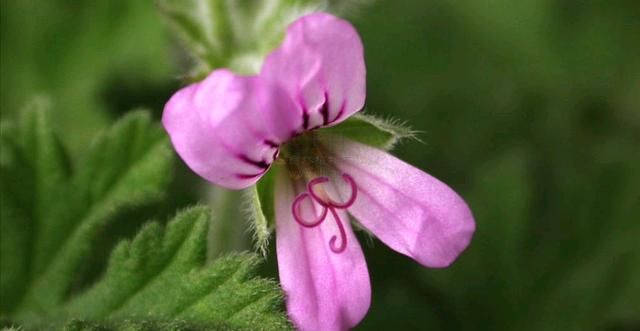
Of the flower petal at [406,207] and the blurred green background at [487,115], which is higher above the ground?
the flower petal at [406,207]

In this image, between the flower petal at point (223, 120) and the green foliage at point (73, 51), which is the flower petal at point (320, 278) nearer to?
the flower petal at point (223, 120)

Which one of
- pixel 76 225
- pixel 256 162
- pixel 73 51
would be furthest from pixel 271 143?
pixel 73 51

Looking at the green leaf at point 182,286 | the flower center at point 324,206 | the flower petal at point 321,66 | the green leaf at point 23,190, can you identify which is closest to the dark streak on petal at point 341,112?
the flower petal at point 321,66

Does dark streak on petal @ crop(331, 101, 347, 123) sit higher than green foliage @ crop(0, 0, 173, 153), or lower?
higher

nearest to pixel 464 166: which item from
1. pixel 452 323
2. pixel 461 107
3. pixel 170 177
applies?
pixel 461 107

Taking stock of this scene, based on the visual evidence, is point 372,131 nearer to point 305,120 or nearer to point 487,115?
point 305,120

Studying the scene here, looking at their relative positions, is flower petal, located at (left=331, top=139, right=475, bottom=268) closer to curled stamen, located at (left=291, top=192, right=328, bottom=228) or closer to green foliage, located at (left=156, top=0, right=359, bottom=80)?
curled stamen, located at (left=291, top=192, right=328, bottom=228)

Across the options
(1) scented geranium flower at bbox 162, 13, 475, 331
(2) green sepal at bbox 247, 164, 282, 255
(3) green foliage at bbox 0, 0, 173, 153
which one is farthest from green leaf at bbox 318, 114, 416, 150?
(3) green foliage at bbox 0, 0, 173, 153
